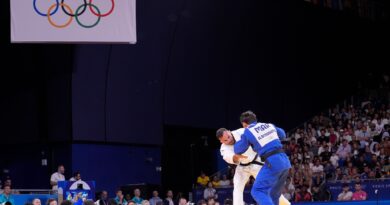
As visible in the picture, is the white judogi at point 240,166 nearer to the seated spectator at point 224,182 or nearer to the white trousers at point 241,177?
the white trousers at point 241,177

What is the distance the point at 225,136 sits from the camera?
15.7 meters

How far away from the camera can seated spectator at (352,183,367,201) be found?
27525 mm

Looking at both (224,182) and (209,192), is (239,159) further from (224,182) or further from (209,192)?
(224,182)

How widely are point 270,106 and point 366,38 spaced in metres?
8.41

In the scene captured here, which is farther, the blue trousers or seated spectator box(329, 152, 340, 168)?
seated spectator box(329, 152, 340, 168)

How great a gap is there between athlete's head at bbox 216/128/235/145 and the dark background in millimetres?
18110

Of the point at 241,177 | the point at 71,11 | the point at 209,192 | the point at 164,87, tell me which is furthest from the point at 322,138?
the point at 241,177

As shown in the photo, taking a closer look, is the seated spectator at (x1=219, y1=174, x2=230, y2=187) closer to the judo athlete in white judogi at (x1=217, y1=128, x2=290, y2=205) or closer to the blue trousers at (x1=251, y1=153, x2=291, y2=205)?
the judo athlete in white judogi at (x1=217, y1=128, x2=290, y2=205)

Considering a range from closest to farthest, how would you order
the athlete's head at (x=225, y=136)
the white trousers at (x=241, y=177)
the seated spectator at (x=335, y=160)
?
the athlete's head at (x=225, y=136), the white trousers at (x=241, y=177), the seated spectator at (x=335, y=160)

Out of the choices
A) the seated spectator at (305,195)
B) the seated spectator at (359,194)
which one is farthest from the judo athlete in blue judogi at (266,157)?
the seated spectator at (305,195)

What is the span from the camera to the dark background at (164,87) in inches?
1329

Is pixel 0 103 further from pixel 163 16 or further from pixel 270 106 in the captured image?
pixel 270 106

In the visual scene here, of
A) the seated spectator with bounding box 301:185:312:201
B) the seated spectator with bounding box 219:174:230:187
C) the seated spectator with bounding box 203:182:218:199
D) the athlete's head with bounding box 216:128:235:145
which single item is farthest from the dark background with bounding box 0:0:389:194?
the athlete's head with bounding box 216:128:235:145

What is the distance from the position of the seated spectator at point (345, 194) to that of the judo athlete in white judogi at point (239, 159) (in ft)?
41.1
